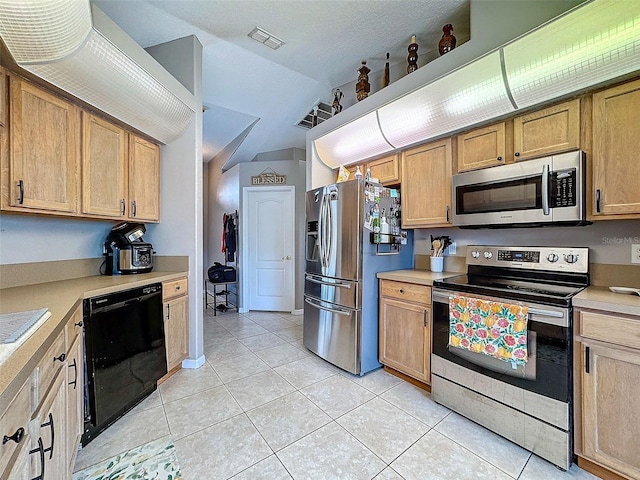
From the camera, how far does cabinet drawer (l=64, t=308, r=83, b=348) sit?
1.29 m

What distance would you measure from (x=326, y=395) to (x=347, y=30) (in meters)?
3.02

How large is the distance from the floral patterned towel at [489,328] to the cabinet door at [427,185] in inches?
30.8

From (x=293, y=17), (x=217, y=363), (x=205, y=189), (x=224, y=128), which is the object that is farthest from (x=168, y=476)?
(x=205, y=189)

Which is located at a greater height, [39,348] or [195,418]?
[39,348]

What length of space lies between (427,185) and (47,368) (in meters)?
2.57

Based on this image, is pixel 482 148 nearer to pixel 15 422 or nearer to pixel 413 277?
pixel 413 277

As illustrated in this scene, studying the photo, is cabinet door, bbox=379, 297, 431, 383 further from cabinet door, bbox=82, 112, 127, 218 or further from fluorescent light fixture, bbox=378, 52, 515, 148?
cabinet door, bbox=82, 112, 127, 218

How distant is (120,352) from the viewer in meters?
1.85

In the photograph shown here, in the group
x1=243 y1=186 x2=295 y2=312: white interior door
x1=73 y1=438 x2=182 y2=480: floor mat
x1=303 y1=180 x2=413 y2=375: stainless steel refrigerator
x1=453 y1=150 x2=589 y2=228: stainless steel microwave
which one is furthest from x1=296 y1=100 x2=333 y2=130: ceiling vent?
x1=73 y1=438 x2=182 y2=480: floor mat

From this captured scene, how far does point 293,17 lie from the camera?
222 cm

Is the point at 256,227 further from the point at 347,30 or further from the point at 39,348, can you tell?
the point at 39,348

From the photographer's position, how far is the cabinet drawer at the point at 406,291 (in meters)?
2.15

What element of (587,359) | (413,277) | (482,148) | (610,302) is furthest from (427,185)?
(587,359)

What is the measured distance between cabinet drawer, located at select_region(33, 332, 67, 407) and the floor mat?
28.4 inches
